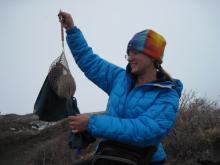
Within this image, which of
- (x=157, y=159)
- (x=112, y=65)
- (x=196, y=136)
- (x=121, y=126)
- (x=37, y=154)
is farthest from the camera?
(x=37, y=154)

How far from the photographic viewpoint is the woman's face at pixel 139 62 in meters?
3.89

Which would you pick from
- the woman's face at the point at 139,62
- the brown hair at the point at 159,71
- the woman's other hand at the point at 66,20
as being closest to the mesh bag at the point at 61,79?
A: the woman's other hand at the point at 66,20

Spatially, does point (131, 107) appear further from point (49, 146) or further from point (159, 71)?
point (49, 146)

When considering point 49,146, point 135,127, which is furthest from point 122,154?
point 49,146

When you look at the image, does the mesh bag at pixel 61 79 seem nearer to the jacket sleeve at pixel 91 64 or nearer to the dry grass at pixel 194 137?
the jacket sleeve at pixel 91 64

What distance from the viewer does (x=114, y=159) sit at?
3.62 metres

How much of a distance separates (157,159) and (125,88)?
2.20ft

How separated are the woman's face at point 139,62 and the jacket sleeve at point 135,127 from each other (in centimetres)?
42

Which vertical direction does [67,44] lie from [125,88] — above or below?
above

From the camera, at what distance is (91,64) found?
4.25 meters

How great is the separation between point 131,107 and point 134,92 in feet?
0.50

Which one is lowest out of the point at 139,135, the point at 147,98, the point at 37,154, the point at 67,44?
the point at 37,154

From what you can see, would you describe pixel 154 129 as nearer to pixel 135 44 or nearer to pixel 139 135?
pixel 139 135

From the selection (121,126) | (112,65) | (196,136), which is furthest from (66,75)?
(196,136)
